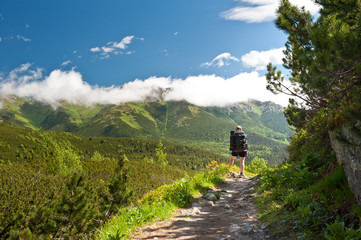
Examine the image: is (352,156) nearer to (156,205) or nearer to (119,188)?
(156,205)

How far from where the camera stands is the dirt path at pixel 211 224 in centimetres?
541

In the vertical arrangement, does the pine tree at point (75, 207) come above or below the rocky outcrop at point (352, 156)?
below

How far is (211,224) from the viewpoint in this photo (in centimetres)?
648

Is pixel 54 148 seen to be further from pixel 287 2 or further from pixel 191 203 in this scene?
pixel 287 2

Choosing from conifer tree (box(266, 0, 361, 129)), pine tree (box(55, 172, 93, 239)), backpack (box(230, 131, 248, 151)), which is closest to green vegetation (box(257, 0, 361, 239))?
conifer tree (box(266, 0, 361, 129))

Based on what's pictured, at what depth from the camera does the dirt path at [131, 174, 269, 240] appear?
541 cm

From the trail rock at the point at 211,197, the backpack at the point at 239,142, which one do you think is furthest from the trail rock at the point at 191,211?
the backpack at the point at 239,142

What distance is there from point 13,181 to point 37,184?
24.1 feet

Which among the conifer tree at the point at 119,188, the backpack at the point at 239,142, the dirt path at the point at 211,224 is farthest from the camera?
the backpack at the point at 239,142

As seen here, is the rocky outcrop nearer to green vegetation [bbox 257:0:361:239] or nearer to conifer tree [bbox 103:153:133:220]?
green vegetation [bbox 257:0:361:239]

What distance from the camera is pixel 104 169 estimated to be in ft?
330

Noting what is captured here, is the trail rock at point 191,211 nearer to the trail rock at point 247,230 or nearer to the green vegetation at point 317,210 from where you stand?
the green vegetation at point 317,210

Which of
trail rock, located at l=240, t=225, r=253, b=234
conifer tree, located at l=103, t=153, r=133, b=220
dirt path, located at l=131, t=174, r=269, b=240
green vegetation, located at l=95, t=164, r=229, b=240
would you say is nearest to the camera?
trail rock, located at l=240, t=225, r=253, b=234

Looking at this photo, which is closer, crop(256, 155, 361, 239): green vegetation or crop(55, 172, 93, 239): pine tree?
crop(256, 155, 361, 239): green vegetation
